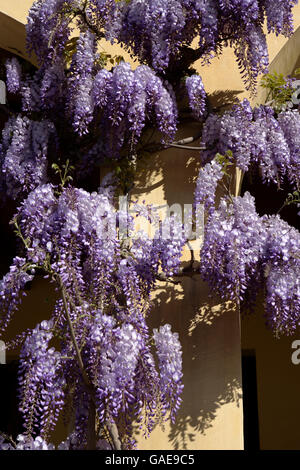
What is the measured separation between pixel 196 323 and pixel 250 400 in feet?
9.40

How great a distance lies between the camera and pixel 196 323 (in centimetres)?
489

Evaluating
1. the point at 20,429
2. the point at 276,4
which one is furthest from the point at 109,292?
the point at 20,429

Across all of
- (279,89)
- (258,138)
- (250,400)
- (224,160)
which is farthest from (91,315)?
(250,400)

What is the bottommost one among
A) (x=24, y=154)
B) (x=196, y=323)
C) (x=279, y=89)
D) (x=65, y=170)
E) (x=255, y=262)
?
(x=196, y=323)

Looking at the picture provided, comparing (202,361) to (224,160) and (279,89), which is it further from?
(279,89)

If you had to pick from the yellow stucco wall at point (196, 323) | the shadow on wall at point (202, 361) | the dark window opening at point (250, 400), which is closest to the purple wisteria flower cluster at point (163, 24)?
the yellow stucco wall at point (196, 323)

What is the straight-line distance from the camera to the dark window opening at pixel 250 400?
23.9 ft

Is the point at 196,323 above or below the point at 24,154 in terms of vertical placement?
below

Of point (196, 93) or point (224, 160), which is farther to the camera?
point (196, 93)

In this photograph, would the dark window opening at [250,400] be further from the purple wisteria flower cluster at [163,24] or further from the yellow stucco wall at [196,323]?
the purple wisteria flower cluster at [163,24]

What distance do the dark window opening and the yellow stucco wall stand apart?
8.10ft

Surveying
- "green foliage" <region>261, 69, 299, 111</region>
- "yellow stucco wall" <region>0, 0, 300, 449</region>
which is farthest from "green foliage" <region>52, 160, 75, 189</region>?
"green foliage" <region>261, 69, 299, 111</region>

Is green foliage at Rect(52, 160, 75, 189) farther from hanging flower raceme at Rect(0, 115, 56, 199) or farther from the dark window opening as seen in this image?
the dark window opening

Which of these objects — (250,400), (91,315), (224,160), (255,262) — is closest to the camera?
(91,315)
